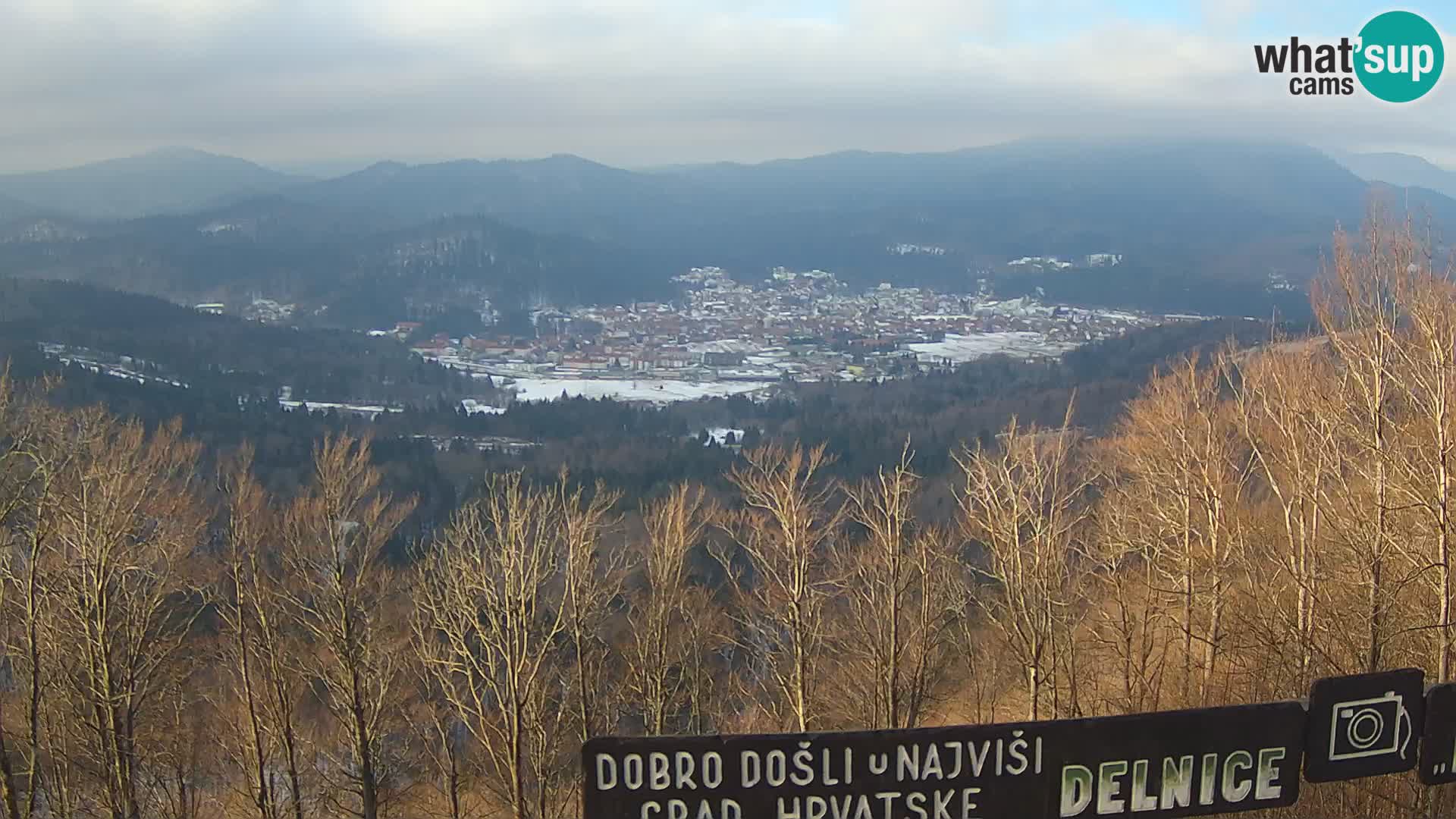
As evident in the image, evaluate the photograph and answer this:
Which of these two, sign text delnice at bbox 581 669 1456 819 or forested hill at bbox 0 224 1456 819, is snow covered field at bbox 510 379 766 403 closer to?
forested hill at bbox 0 224 1456 819

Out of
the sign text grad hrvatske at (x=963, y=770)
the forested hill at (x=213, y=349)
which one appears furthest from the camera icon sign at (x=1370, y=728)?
the forested hill at (x=213, y=349)

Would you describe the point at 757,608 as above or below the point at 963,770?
below

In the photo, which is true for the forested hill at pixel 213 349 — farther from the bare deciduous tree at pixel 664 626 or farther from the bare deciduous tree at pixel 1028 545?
the bare deciduous tree at pixel 1028 545

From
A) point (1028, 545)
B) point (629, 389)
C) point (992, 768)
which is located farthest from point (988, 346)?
point (992, 768)

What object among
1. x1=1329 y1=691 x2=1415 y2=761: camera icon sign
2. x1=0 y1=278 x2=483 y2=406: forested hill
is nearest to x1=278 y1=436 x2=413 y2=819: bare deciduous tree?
x1=1329 y1=691 x2=1415 y2=761: camera icon sign

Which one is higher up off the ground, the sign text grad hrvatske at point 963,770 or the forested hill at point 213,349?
the sign text grad hrvatske at point 963,770

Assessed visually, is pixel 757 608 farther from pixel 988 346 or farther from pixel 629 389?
pixel 988 346

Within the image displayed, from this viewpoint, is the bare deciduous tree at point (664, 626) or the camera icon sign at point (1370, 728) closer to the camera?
the camera icon sign at point (1370, 728)

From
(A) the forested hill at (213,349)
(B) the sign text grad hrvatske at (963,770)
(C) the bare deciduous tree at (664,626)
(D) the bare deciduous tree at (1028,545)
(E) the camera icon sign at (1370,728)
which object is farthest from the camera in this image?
(A) the forested hill at (213,349)
